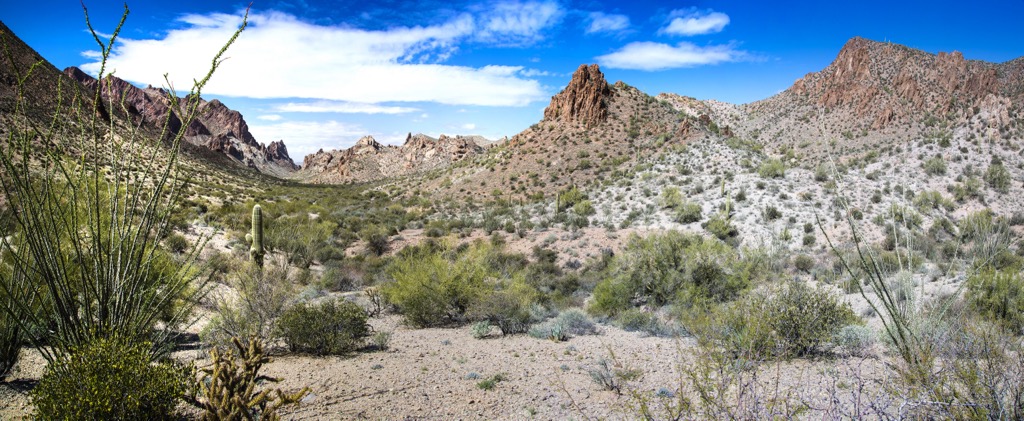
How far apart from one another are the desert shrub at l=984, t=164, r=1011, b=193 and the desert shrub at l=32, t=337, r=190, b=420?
3512 cm

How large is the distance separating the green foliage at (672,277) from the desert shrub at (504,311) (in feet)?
8.93

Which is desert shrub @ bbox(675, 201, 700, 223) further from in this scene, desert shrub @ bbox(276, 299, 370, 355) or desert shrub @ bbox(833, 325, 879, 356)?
desert shrub @ bbox(276, 299, 370, 355)

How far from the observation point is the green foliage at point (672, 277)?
13.8 m

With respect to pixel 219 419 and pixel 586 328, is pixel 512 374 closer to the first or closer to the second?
pixel 586 328

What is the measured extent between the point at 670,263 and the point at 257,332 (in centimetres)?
1115

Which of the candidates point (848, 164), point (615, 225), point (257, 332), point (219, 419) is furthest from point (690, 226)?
point (219, 419)

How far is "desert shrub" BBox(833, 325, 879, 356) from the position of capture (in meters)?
9.09

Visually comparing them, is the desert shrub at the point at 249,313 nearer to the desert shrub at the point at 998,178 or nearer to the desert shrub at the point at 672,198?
the desert shrub at the point at 672,198

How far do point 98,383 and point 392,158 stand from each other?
93514 millimetres

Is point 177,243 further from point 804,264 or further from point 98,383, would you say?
point 804,264

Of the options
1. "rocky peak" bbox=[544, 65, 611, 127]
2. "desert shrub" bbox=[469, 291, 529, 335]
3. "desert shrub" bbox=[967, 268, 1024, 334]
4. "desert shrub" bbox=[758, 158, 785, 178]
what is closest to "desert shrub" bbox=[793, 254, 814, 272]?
"desert shrub" bbox=[967, 268, 1024, 334]

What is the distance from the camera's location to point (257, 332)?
372 inches

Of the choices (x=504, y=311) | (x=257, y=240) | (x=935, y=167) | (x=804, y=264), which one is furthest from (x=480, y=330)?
(x=935, y=167)

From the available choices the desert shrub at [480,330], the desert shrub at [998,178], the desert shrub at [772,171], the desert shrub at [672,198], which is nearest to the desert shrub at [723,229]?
the desert shrub at [672,198]
